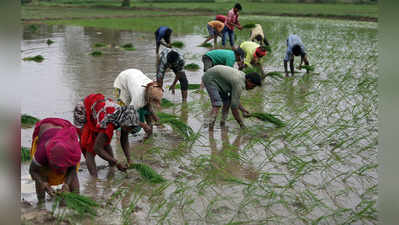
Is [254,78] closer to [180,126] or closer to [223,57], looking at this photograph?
[180,126]

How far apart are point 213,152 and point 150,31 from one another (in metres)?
15.7

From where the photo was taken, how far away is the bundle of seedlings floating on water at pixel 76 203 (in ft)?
9.98

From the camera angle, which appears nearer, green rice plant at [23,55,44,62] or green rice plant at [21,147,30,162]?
green rice plant at [21,147,30,162]

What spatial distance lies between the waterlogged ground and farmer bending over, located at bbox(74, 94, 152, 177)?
0.24 metres

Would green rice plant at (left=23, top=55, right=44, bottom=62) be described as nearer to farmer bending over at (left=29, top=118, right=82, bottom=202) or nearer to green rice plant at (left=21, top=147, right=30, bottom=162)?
green rice plant at (left=21, top=147, right=30, bottom=162)

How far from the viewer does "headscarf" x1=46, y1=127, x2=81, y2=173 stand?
2.88 meters

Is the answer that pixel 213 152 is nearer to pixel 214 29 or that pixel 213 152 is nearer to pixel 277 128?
pixel 277 128

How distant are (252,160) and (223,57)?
8.07 ft

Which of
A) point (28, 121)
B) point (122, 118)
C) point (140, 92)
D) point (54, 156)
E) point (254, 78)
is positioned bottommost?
point (28, 121)

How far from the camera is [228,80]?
17.4 ft

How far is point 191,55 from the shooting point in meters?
12.2

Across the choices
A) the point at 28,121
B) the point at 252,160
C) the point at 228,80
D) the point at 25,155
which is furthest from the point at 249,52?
the point at 25,155

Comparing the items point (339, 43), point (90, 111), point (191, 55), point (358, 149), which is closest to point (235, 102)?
point (358, 149)

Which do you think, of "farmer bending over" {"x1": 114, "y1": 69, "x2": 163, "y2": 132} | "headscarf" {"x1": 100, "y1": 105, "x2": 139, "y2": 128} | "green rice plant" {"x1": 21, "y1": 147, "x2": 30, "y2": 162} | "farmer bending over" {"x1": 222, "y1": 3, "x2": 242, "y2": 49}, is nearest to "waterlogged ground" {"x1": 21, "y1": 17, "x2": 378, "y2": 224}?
"green rice plant" {"x1": 21, "y1": 147, "x2": 30, "y2": 162}
